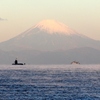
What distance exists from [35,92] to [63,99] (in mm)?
13591

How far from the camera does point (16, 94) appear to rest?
83.2 m

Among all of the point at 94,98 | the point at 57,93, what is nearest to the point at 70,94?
the point at 57,93

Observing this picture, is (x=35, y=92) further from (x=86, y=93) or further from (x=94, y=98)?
(x=94, y=98)

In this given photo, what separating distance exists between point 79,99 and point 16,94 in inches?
536

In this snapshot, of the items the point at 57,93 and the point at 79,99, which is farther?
the point at 57,93

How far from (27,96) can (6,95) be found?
3.88 meters

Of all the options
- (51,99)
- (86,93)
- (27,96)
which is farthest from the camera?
(86,93)

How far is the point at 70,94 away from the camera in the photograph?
274ft

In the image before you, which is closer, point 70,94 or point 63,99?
point 63,99

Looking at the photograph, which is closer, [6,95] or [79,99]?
[79,99]

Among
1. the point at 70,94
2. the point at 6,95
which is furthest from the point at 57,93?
the point at 6,95

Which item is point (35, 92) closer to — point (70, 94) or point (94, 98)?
point (70, 94)

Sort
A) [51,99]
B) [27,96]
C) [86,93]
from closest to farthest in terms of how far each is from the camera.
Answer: [51,99] < [27,96] < [86,93]

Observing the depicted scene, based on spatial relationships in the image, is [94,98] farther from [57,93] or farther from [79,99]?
[57,93]
